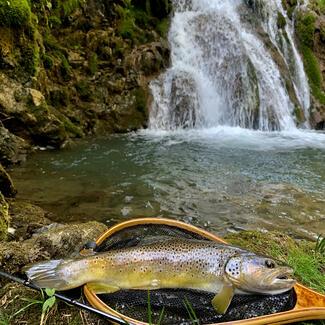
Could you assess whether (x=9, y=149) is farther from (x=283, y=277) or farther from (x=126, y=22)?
(x=126, y=22)

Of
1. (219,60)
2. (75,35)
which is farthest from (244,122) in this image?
(75,35)

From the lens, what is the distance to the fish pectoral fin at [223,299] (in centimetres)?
182

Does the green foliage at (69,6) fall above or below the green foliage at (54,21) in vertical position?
above

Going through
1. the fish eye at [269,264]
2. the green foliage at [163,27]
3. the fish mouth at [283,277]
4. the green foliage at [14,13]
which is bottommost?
the fish mouth at [283,277]

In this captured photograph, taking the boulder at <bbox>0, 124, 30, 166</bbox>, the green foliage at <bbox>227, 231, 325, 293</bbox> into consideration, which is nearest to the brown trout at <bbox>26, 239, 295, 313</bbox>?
the green foliage at <bbox>227, 231, 325, 293</bbox>

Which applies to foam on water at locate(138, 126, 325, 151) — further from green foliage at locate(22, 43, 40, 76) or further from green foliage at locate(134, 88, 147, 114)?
green foliage at locate(22, 43, 40, 76)

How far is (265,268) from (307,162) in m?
7.41

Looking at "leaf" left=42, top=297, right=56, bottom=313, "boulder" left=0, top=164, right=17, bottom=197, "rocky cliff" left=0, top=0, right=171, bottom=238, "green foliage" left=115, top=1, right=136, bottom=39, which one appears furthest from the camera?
"green foliage" left=115, top=1, right=136, bottom=39

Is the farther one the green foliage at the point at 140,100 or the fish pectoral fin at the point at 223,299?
the green foliage at the point at 140,100

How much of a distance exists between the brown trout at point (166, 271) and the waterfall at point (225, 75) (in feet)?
32.6

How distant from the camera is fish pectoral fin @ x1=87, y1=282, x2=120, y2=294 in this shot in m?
1.96

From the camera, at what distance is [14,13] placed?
8352 mm

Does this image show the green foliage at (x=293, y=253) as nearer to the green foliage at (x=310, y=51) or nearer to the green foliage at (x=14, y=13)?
the green foliage at (x=14, y=13)

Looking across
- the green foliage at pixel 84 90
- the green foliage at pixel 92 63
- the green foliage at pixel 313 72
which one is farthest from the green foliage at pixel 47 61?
the green foliage at pixel 313 72
